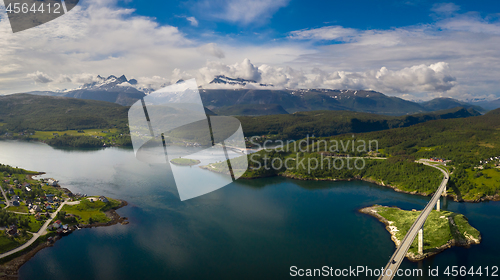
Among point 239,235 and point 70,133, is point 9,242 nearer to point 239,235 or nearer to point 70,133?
point 239,235

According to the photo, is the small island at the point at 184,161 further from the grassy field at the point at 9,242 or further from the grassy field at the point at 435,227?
the grassy field at the point at 435,227

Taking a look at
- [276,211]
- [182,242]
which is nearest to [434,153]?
[276,211]

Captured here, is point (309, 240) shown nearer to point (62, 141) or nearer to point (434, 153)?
point (434, 153)

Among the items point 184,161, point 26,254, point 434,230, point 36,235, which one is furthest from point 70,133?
point 434,230

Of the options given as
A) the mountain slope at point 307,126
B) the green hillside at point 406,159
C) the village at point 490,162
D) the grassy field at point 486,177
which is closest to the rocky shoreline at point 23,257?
the green hillside at point 406,159

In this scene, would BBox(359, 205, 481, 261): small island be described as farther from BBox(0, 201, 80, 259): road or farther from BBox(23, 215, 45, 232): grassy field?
BBox(23, 215, 45, 232): grassy field

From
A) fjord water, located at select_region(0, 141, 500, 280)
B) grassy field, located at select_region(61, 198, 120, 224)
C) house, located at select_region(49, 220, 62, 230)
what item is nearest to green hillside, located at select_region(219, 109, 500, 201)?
fjord water, located at select_region(0, 141, 500, 280)
